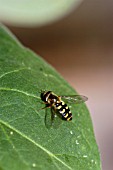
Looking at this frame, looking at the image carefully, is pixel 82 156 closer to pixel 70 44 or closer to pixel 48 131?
pixel 48 131

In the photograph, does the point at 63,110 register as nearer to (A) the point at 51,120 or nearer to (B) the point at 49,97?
(B) the point at 49,97

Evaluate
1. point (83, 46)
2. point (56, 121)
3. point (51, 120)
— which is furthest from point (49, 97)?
point (83, 46)

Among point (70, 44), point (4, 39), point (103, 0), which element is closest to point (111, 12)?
point (103, 0)

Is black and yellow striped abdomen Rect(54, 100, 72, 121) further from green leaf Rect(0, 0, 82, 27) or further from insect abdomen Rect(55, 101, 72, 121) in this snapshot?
green leaf Rect(0, 0, 82, 27)

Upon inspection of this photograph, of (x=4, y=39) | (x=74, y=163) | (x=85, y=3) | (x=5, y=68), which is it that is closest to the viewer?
(x=74, y=163)

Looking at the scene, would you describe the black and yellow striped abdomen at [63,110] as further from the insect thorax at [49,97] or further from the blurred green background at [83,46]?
the blurred green background at [83,46]

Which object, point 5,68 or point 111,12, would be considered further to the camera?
point 111,12

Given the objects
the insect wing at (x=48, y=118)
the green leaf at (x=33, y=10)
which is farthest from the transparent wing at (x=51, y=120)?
the green leaf at (x=33, y=10)

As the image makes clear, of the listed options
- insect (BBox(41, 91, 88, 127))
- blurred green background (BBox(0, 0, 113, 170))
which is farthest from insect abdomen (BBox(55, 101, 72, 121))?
blurred green background (BBox(0, 0, 113, 170))

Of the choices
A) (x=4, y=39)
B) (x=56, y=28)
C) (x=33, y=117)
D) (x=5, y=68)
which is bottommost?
(x=33, y=117)
